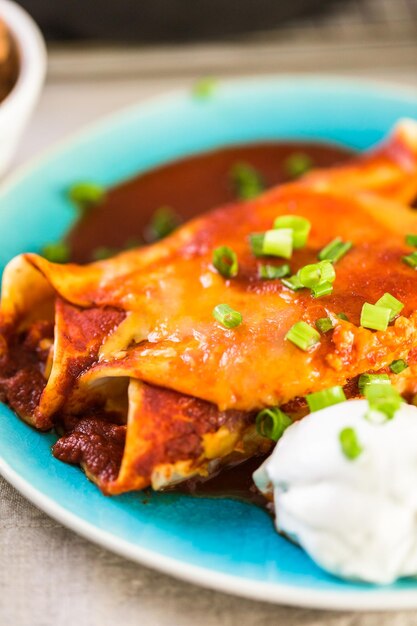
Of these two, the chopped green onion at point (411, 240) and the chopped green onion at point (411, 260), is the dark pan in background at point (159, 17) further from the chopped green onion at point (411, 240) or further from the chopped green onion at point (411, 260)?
the chopped green onion at point (411, 260)

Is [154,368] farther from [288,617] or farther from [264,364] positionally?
[288,617]

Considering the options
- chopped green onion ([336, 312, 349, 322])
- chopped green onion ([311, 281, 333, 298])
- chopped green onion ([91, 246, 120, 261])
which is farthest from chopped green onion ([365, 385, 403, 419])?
chopped green onion ([91, 246, 120, 261])

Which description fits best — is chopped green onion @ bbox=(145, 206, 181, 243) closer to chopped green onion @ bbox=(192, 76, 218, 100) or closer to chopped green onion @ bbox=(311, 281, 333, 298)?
chopped green onion @ bbox=(192, 76, 218, 100)

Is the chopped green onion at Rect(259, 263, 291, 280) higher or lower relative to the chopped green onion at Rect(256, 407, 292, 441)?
higher

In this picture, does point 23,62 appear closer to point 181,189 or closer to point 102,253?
point 181,189

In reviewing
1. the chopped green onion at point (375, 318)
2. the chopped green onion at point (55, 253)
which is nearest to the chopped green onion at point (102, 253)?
the chopped green onion at point (55, 253)

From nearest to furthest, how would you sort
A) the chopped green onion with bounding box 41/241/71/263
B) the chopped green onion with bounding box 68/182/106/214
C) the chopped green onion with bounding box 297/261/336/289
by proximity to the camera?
1. the chopped green onion with bounding box 297/261/336/289
2. the chopped green onion with bounding box 41/241/71/263
3. the chopped green onion with bounding box 68/182/106/214
